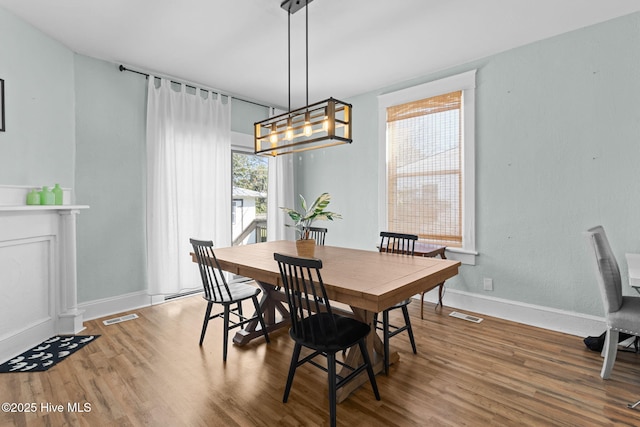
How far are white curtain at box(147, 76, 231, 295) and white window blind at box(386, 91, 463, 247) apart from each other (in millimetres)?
2211

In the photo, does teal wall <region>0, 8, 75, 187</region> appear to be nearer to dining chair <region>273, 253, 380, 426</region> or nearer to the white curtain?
the white curtain

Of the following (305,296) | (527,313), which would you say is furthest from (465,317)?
(305,296)

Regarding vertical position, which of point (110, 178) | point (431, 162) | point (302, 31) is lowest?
point (110, 178)

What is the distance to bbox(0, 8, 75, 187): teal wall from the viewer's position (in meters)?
2.67

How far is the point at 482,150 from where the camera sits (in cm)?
350

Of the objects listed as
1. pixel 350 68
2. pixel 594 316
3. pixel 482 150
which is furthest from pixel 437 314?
pixel 350 68

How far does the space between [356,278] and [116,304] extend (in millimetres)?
2979

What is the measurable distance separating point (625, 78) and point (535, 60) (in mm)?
721

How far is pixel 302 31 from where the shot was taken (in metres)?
2.89

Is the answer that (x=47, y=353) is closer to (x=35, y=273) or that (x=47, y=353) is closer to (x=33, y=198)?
(x=35, y=273)

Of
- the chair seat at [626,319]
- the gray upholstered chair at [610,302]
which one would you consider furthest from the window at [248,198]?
the chair seat at [626,319]

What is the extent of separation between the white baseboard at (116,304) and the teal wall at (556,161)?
3567 mm

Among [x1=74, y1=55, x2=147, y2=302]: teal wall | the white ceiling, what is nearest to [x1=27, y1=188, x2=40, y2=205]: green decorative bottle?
[x1=74, y1=55, x2=147, y2=302]: teal wall

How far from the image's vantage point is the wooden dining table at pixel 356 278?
1779mm
